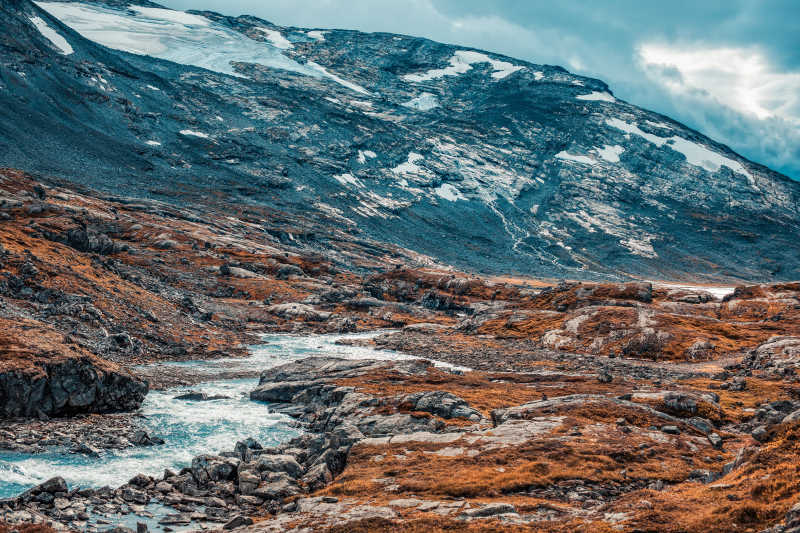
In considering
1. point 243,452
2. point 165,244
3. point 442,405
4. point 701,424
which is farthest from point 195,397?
point 165,244

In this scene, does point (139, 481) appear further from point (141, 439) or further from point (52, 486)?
point (141, 439)

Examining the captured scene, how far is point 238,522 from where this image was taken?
85.8 feet

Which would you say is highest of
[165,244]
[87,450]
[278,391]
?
[165,244]

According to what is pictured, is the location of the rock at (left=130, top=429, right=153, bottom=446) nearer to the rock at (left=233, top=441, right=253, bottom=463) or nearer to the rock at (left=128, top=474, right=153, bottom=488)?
the rock at (left=233, top=441, right=253, bottom=463)

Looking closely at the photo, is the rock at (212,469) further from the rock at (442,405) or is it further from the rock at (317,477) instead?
the rock at (442,405)

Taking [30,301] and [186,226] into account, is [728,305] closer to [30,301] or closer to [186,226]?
[30,301]

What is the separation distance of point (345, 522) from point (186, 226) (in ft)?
568

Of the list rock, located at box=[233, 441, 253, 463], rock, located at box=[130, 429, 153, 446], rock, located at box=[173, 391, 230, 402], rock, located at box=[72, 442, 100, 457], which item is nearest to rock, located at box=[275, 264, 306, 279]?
rock, located at box=[173, 391, 230, 402]

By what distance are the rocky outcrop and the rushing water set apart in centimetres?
254

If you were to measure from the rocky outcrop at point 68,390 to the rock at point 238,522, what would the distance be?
21408 millimetres

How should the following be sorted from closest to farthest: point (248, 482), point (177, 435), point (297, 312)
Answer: point (248, 482) → point (177, 435) → point (297, 312)

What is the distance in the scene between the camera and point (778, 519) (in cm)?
1778

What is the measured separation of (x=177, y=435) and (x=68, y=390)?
29.4ft

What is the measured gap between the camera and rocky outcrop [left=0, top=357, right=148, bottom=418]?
1454 inches
